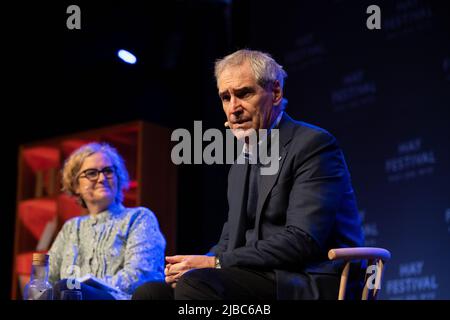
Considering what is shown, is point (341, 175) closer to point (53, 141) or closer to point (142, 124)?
point (142, 124)

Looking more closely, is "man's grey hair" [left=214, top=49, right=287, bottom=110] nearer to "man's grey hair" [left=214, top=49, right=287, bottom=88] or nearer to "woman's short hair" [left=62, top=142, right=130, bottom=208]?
"man's grey hair" [left=214, top=49, right=287, bottom=88]

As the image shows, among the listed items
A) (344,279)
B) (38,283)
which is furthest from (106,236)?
(344,279)

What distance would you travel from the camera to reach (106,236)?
370 cm

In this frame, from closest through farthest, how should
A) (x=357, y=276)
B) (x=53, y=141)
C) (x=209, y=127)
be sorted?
(x=357, y=276)
(x=209, y=127)
(x=53, y=141)

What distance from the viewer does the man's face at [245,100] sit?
2652 millimetres

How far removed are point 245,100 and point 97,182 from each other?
→ 4.79 feet

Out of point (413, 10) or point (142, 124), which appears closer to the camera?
point (413, 10)

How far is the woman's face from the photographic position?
3832mm

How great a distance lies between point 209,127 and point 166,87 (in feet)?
3.26

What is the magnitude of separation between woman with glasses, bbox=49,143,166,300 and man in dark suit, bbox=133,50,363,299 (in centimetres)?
79

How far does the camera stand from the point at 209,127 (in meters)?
5.37

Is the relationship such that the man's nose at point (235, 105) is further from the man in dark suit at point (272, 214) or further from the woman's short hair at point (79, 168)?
the woman's short hair at point (79, 168)

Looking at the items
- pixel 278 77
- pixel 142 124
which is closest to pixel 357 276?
pixel 278 77

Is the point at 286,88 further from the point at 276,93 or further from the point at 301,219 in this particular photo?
the point at 301,219
